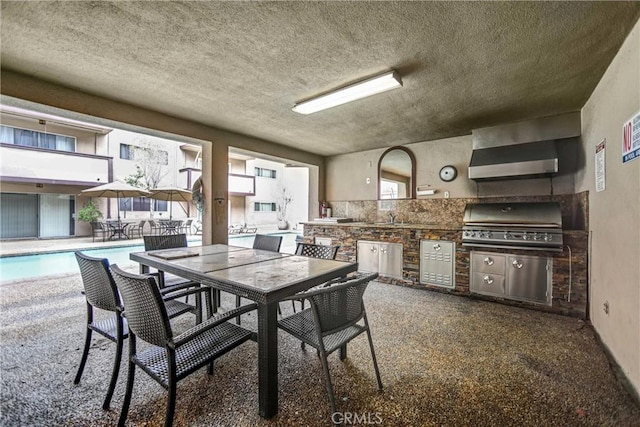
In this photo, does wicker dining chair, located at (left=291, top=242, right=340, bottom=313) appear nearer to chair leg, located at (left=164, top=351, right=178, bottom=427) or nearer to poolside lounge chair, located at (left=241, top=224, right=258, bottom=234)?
chair leg, located at (left=164, top=351, right=178, bottom=427)

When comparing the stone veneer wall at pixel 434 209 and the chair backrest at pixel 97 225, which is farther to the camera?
the chair backrest at pixel 97 225

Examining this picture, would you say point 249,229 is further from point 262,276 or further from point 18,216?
point 262,276

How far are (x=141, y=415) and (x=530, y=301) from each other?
4.07 m

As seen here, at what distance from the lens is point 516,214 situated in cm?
356

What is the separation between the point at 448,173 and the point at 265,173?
12325 mm

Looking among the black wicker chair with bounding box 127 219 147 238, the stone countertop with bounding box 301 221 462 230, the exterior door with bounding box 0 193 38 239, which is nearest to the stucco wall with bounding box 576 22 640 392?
the stone countertop with bounding box 301 221 462 230

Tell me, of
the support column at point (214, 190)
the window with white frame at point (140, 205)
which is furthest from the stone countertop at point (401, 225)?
the window with white frame at point (140, 205)

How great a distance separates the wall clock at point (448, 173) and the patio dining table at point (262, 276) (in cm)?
329

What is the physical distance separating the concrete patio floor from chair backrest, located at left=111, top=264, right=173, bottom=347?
1.87ft

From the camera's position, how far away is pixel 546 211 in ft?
11.1

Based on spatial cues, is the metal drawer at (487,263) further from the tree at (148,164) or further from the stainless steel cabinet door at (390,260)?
the tree at (148,164)

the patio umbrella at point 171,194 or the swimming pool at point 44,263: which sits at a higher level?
the patio umbrella at point 171,194

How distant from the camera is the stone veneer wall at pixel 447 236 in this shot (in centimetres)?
308

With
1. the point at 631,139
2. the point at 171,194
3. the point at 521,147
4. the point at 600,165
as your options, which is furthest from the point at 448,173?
the point at 171,194
